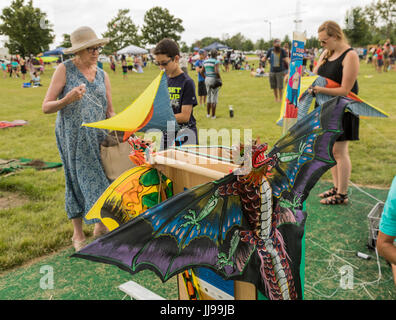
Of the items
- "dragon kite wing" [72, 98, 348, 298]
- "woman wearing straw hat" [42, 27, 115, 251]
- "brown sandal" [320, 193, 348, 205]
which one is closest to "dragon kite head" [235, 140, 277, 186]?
"dragon kite wing" [72, 98, 348, 298]

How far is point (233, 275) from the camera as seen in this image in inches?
50.2

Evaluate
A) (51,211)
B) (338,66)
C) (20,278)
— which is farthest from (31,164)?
(338,66)

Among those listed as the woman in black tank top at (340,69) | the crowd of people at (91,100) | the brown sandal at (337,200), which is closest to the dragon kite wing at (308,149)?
the crowd of people at (91,100)

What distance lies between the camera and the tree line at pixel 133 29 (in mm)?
32500

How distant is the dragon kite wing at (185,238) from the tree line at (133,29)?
14125 millimetres

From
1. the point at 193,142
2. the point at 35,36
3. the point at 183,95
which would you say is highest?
the point at 35,36

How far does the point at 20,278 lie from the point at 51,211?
1.14m

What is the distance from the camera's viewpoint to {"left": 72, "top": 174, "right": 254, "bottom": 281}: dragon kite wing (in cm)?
107

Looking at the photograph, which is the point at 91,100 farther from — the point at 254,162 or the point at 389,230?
the point at 389,230

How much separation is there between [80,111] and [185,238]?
168 cm

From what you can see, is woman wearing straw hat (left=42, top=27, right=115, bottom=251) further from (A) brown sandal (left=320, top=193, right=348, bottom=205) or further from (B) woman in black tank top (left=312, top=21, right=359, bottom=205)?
(A) brown sandal (left=320, top=193, right=348, bottom=205)

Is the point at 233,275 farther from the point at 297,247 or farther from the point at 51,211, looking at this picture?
the point at 51,211

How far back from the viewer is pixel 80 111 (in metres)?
2.53

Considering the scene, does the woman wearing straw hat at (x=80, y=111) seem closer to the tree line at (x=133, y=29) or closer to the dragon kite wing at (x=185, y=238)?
the dragon kite wing at (x=185, y=238)
